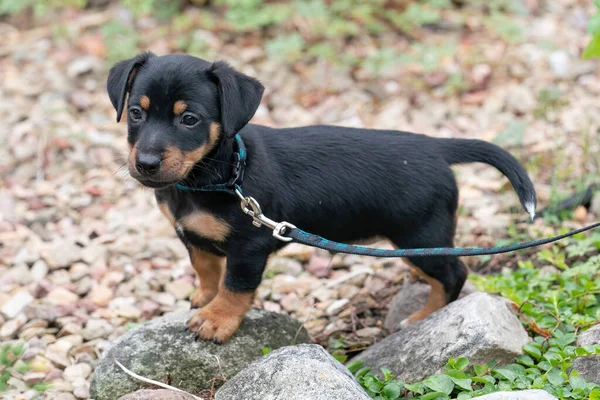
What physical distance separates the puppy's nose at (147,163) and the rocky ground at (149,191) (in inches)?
54.4

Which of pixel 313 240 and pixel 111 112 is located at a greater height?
pixel 313 240

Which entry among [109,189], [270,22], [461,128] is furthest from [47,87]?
[461,128]

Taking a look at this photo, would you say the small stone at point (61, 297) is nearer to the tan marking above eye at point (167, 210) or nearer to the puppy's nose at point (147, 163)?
the tan marking above eye at point (167, 210)

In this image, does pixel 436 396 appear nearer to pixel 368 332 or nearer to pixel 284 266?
pixel 368 332

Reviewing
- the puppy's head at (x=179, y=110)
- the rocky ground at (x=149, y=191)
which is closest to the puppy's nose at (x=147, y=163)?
the puppy's head at (x=179, y=110)

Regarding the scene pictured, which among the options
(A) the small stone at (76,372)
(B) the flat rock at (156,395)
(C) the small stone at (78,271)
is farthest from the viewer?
(C) the small stone at (78,271)

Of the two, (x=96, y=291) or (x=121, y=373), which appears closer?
(x=121, y=373)

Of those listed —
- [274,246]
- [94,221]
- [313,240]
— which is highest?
[313,240]

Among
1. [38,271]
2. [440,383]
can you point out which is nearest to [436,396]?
[440,383]

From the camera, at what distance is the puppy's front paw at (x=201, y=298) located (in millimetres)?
4434

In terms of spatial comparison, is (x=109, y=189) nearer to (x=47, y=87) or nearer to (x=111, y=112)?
(x=111, y=112)

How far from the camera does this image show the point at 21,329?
4645 millimetres

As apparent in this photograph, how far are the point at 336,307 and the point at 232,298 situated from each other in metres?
1.21

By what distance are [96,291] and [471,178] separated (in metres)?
3.16
